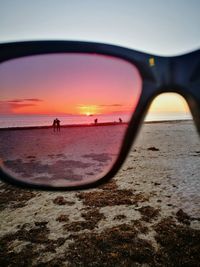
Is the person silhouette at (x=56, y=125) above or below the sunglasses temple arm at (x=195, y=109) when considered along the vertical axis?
below

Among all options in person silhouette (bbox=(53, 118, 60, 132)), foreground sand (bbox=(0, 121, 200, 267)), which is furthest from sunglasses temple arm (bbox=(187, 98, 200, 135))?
foreground sand (bbox=(0, 121, 200, 267))

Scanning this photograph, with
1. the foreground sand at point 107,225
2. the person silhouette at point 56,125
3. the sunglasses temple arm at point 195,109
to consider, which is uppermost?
the sunglasses temple arm at point 195,109

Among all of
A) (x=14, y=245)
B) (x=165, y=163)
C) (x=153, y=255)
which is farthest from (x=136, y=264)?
(x=165, y=163)

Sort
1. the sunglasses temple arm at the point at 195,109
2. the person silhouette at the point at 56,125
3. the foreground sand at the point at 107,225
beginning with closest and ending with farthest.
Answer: the sunglasses temple arm at the point at 195,109
the person silhouette at the point at 56,125
the foreground sand at the point at 107,225

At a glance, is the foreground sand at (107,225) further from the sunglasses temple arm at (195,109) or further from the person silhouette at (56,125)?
the sunglasses temple arm at (195,109)

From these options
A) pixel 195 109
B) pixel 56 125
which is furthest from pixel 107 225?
pixel 195 109

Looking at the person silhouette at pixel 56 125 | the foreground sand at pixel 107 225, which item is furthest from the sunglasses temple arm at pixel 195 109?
the foreground sand at pixel 107 225

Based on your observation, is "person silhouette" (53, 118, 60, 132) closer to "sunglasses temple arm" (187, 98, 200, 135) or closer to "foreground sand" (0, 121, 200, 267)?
"sunglasses temple arm" (187, 98, 200, 135)

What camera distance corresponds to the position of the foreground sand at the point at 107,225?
1.79 m

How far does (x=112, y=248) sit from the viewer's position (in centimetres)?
186

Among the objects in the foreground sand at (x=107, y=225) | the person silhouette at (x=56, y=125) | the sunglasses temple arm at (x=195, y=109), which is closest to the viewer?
the sunglasses temple arm at (x=195, y=109)

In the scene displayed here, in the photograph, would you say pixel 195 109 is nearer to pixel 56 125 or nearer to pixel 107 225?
pixel 56 125

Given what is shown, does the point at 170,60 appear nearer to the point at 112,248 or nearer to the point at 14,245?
the point at 112,248

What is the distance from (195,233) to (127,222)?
0.59 meters
